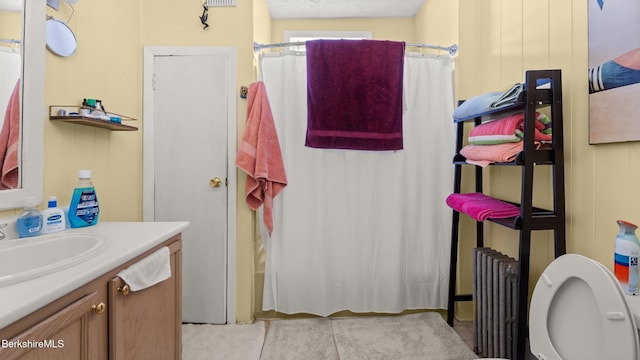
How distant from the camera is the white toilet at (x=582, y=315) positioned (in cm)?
82

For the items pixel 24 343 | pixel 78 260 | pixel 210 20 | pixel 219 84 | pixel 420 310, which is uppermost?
pixel 210 20

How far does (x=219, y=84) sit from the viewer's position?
6.55 feet

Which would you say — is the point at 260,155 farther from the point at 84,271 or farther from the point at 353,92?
the point at 84,271

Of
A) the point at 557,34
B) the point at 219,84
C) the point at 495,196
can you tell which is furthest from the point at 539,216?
the point at 219,84

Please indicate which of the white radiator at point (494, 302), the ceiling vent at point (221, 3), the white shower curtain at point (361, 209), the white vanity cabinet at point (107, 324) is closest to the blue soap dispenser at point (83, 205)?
the white vanity cabinet at point (107, 324)

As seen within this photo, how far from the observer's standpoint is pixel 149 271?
1108mm

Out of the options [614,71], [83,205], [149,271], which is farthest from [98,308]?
[614,71]

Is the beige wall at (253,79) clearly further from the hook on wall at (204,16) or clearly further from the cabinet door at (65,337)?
the cabinet door at (65,337)

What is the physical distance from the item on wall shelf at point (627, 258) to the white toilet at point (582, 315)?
43 mm

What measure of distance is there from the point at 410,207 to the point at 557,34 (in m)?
1.18

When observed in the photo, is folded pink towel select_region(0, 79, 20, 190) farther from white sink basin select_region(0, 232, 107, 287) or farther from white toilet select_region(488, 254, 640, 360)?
white toilet select_region(488, 254, 640, 360)

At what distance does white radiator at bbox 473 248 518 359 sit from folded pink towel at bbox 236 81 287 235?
4.02 ft

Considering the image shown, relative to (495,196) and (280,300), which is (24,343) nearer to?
(280,300)

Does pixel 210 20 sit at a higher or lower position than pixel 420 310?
higher
